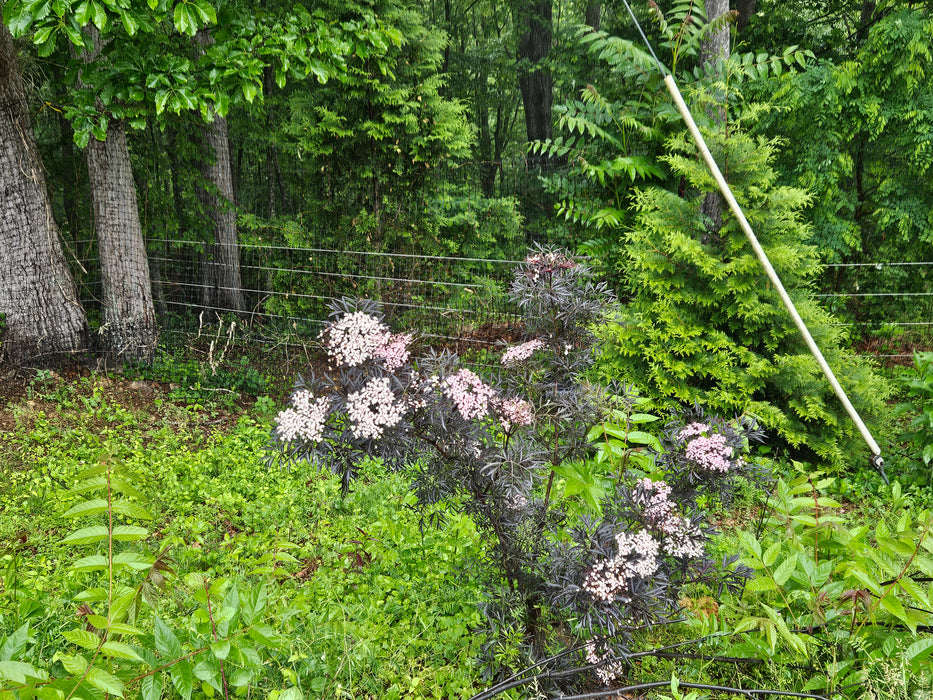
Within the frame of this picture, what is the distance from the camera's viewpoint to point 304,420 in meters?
1.70

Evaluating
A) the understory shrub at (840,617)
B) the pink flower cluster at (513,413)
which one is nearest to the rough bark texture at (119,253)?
the pink flower cluster at (513,413)

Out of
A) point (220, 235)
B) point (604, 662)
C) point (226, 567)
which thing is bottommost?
point (226, 567)

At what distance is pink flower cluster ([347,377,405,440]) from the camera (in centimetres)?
164

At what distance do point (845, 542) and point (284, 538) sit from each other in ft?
8.25

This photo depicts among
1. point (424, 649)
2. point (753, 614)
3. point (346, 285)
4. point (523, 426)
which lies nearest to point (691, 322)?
point (753, 614)

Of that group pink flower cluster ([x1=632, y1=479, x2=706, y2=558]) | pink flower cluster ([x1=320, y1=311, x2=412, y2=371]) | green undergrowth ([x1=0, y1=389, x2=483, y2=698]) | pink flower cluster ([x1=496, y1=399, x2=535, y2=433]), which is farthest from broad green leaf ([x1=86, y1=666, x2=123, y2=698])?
pink flower cluster ([x1=632, y1=479, x2=706, y2=558])

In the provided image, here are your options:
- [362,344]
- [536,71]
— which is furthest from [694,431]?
[536,71]

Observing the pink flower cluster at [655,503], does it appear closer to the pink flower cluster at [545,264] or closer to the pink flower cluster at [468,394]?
the pink flower cluster at [468,394]

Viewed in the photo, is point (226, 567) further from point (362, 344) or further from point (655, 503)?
point (655, 503)

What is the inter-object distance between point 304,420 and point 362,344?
0.29m

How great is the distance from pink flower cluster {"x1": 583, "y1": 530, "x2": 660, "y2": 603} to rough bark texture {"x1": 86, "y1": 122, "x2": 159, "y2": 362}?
4965mm

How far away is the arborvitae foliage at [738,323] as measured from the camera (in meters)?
3.78

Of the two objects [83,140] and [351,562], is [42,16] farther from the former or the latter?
[351,562]

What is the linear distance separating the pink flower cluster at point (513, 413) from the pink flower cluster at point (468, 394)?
5 centimetres
